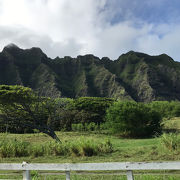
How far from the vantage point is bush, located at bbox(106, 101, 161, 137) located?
2441 cm

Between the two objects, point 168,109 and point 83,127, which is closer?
point 83,127

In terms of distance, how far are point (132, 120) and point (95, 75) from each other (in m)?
151

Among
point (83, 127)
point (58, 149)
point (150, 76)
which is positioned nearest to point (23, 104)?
point (58, 149)

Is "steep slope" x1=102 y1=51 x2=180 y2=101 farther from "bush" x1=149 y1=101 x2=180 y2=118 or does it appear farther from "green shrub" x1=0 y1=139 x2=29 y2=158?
"green shrub" x1=0 y1=139 x2=29 y2=158

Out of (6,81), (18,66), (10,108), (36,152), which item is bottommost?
(36,152)

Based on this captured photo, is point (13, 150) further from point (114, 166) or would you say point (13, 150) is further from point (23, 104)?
point (114, 166)

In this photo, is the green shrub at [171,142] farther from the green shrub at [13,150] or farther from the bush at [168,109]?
the bush at [168,109]

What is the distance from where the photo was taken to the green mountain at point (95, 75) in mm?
153250

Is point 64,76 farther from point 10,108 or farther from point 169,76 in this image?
point 10,108

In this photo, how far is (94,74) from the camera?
176 metres

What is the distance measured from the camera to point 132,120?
966 inches

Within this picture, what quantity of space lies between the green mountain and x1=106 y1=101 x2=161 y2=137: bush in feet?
374

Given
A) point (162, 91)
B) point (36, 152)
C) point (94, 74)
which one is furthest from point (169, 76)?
point (36, 152)

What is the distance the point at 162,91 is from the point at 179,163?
160m
